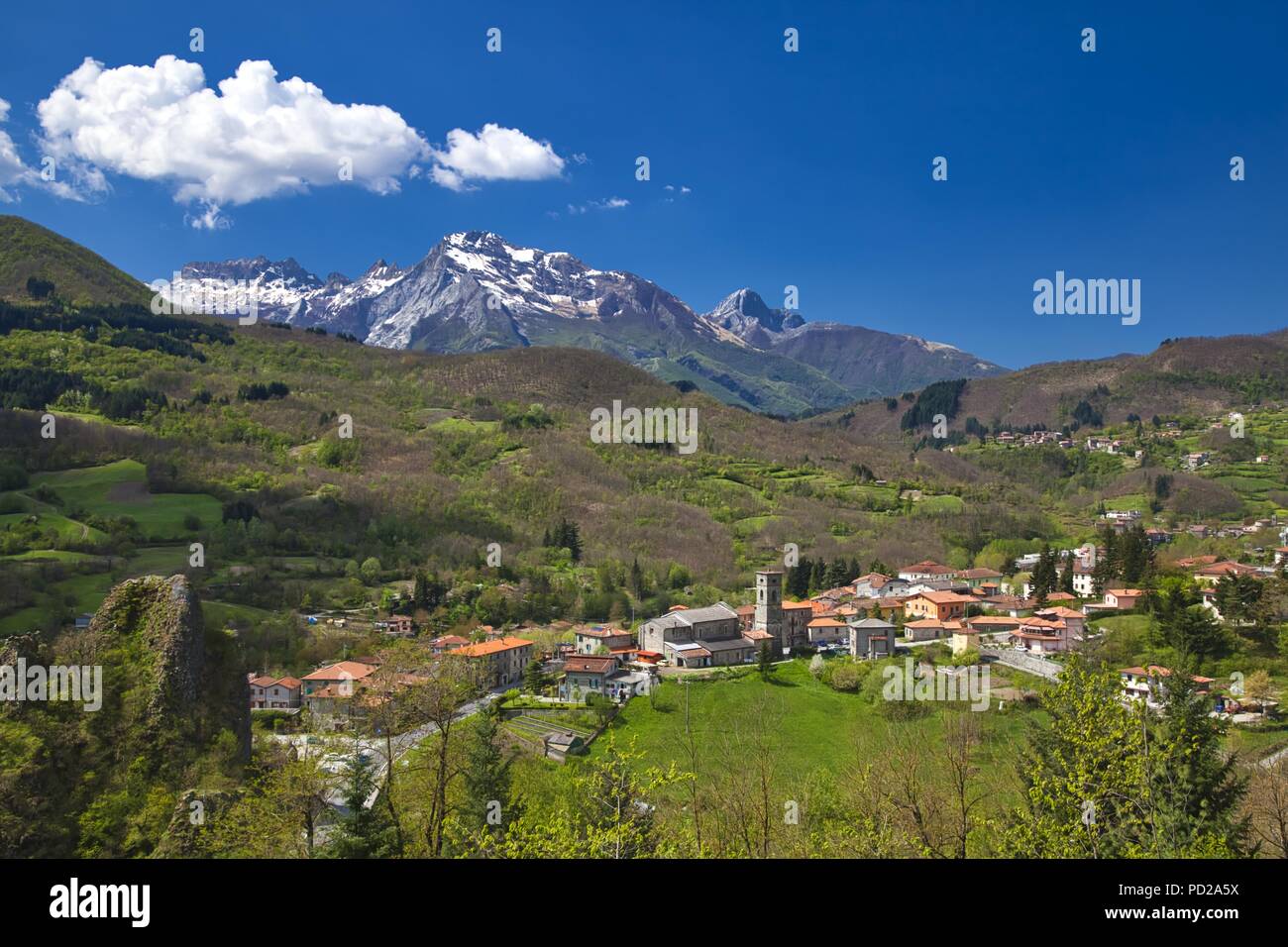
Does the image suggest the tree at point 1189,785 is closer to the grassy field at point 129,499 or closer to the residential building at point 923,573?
the residential building at point 923,573

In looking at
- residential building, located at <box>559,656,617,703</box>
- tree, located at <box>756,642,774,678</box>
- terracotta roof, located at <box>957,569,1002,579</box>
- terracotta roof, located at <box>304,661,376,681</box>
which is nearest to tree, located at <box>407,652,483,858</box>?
terracotta roof, located at <box>304,661,376,681</box>

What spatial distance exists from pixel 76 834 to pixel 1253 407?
195 m

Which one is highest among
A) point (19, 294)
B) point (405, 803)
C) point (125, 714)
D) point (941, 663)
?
point (19, 294)

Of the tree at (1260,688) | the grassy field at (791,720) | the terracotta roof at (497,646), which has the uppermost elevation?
the tree at (1260,688)

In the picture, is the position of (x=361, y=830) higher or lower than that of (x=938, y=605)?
higher

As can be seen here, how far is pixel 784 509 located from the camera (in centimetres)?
9556

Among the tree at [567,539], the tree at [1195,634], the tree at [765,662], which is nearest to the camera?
the tree at [1195,634]

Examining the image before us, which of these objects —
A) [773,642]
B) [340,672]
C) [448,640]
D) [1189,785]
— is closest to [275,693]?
[340,672]

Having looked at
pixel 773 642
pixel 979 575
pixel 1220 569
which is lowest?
pixel 773 642

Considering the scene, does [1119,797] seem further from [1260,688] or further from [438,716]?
[1260,688]

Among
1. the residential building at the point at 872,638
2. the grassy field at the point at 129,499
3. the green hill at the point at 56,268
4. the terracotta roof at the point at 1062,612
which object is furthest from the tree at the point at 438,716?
the green hill at the point at 56,268
